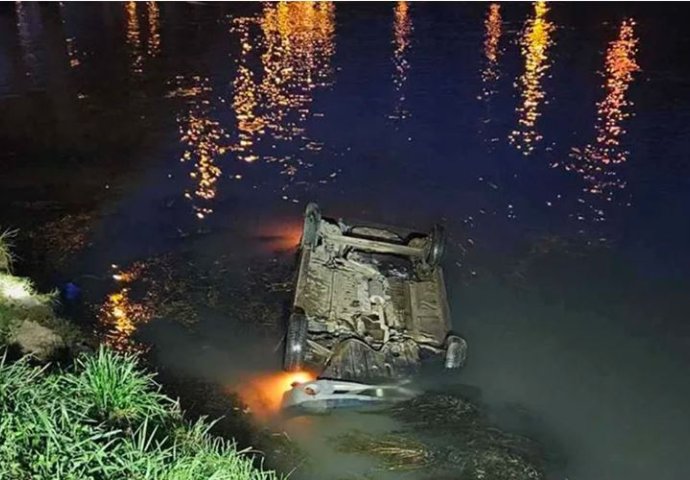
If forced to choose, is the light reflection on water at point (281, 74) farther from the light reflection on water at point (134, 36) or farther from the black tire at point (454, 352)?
the black tire at point (454, 352)

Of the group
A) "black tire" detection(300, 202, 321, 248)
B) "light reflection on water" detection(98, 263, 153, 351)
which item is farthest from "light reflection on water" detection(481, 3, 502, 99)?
"light reflection on water" detection(98, 263, 153, 351)

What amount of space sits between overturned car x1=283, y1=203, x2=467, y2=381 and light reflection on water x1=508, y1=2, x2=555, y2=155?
8.23 meters

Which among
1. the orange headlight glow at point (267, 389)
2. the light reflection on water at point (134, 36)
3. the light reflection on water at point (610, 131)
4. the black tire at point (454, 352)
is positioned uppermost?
the light reflection on water at point (134, 36)

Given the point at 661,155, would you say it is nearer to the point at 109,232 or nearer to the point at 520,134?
the point at 520,134

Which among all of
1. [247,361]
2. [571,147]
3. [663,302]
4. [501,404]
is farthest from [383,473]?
[571,147]

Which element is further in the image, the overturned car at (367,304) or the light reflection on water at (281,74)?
the light reflection on water at (281,74)

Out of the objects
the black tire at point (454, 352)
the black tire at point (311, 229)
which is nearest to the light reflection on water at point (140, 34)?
the black tire at point (311, 229)

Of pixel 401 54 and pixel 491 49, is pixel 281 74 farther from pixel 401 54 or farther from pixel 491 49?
pixel 491 49

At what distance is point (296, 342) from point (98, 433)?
365 centimetres

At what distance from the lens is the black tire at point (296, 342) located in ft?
27.9

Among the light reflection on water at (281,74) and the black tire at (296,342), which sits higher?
the light reflection on water at (281,74)

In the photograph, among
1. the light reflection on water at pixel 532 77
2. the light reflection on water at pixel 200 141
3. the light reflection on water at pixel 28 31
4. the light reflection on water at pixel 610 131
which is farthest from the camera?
the light reflection on water at pixel 28 31

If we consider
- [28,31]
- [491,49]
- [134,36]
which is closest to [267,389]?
[491,49]

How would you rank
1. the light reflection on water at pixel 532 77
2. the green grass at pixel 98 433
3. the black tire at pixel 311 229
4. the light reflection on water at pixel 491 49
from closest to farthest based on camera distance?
the green grass at pixel 98 433
the black tire at pixel 311 229
the light reflection on water at pixel 532 77
the light reflection on water at pixel 491 49
